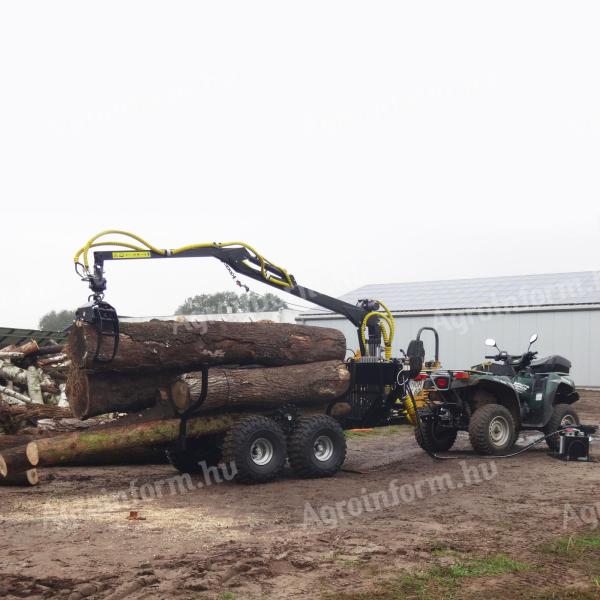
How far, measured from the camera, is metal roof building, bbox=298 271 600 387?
23781 mm

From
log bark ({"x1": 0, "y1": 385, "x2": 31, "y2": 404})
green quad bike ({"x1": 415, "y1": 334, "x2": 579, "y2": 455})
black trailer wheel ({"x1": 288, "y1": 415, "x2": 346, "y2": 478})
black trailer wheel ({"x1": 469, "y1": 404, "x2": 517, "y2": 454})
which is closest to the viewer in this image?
black trailer wheel ({"x1": 288, "y1": 415, "x2": 346, "y2": 478})

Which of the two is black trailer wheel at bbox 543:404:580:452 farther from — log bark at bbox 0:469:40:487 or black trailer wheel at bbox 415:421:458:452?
log bark at bbox 0:469:40:487

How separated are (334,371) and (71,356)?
11.5 ft

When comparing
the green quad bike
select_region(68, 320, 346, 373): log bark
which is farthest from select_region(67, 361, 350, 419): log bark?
the green quad bike

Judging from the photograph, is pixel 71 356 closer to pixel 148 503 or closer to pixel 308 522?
pixel 148 503

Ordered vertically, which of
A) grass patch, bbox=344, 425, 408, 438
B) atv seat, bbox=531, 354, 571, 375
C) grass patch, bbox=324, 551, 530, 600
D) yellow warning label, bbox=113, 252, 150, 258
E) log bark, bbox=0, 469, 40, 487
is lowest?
grass patch, bbox=344, 425, 408, 438

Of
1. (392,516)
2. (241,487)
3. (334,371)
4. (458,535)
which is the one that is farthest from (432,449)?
(458,535)

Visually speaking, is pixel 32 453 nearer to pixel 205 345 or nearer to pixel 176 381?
pixel 176 381

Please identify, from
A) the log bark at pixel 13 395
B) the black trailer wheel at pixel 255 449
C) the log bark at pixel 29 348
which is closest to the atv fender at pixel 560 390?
the black trailer wheel at pixel 255 449

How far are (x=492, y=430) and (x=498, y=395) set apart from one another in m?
0.74

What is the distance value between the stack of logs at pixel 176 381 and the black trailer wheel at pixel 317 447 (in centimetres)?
49

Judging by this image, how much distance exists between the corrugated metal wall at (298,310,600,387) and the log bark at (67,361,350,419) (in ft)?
47.4

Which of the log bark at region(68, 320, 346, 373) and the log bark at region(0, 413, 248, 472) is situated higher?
the log bark at region(68, 320, 346, 373)

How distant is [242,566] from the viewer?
237 inches
